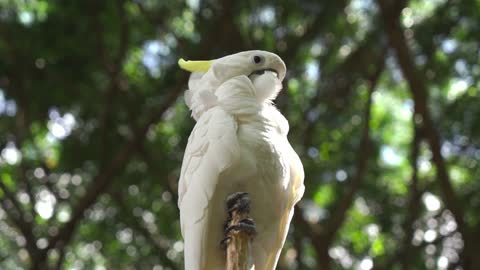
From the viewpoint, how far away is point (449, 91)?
6.23 metres

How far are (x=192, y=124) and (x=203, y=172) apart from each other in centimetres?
329

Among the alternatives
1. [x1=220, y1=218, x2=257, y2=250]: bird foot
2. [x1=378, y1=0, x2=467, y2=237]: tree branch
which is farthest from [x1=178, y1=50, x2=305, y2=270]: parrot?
[x1=378, y1=0, x2=467, y2=237]: tree branch

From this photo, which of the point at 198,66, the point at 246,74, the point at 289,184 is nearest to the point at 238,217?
the point at 289,184

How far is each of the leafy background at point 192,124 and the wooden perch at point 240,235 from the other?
3149mm

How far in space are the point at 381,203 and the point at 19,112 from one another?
3183 mm

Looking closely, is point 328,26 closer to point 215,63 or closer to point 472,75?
point 472,75

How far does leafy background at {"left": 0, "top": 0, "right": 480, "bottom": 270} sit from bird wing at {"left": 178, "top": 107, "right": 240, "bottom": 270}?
308cm

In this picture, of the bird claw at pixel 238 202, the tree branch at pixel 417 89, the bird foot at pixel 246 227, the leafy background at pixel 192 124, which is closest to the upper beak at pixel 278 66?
the bird claw at pixel 238 202

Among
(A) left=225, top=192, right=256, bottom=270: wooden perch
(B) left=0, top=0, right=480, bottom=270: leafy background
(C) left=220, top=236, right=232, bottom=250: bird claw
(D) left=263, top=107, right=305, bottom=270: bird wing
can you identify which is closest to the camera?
(A) left=225, top=192, right=256, bottom=270: wooden perch

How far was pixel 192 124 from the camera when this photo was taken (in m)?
5.74

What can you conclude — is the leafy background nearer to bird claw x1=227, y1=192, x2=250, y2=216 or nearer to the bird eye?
the bird eye

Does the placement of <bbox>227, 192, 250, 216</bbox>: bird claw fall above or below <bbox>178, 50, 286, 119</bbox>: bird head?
below

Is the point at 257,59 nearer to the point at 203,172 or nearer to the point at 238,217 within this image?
the point at 203,172

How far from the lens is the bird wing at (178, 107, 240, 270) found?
7.96ft
